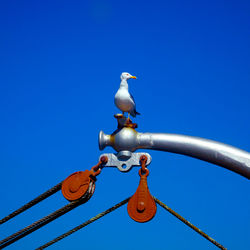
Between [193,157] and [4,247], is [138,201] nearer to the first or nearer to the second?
[193,157]

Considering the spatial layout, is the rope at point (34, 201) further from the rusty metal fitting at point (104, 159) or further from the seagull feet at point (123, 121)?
the seagull feet at point (123, 121)

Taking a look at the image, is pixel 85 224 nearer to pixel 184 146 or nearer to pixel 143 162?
pixel 143 162

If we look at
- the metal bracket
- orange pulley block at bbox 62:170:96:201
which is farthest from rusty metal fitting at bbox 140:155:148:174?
orange pulley block at bbox 62:170:96:201

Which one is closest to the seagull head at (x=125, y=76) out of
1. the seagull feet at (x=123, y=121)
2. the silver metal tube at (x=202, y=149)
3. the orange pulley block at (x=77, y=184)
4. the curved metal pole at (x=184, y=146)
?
the seagull feet at (x=123, y=121)

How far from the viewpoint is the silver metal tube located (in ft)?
12.3

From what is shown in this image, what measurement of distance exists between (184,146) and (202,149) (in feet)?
0.71

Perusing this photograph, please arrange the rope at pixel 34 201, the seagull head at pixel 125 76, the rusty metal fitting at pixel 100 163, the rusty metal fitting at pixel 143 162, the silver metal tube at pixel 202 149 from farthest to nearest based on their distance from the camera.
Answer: the seagull head at pixel 125 76 → the rope at pixel 34 201 → the rusty metal fitting at pixel 100 163 → the rusty metal fitting at pixel 143 162 → the silver metal tube at pixel 202 149

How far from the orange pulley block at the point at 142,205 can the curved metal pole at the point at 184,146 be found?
506mm

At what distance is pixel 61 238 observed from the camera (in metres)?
4.65

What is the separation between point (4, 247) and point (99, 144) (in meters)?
2.07

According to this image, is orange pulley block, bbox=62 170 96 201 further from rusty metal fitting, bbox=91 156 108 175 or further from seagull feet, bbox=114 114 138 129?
seagull feet, bbox=114 114 138 129

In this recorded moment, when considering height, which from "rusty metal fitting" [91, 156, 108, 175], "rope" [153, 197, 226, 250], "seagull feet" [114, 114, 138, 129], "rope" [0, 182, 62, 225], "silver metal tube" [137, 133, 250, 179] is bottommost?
"rope" [153, 197, 226, 250]

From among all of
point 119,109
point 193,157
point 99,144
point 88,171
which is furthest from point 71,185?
point 193,157

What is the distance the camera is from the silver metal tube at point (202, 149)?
3.76 meters
